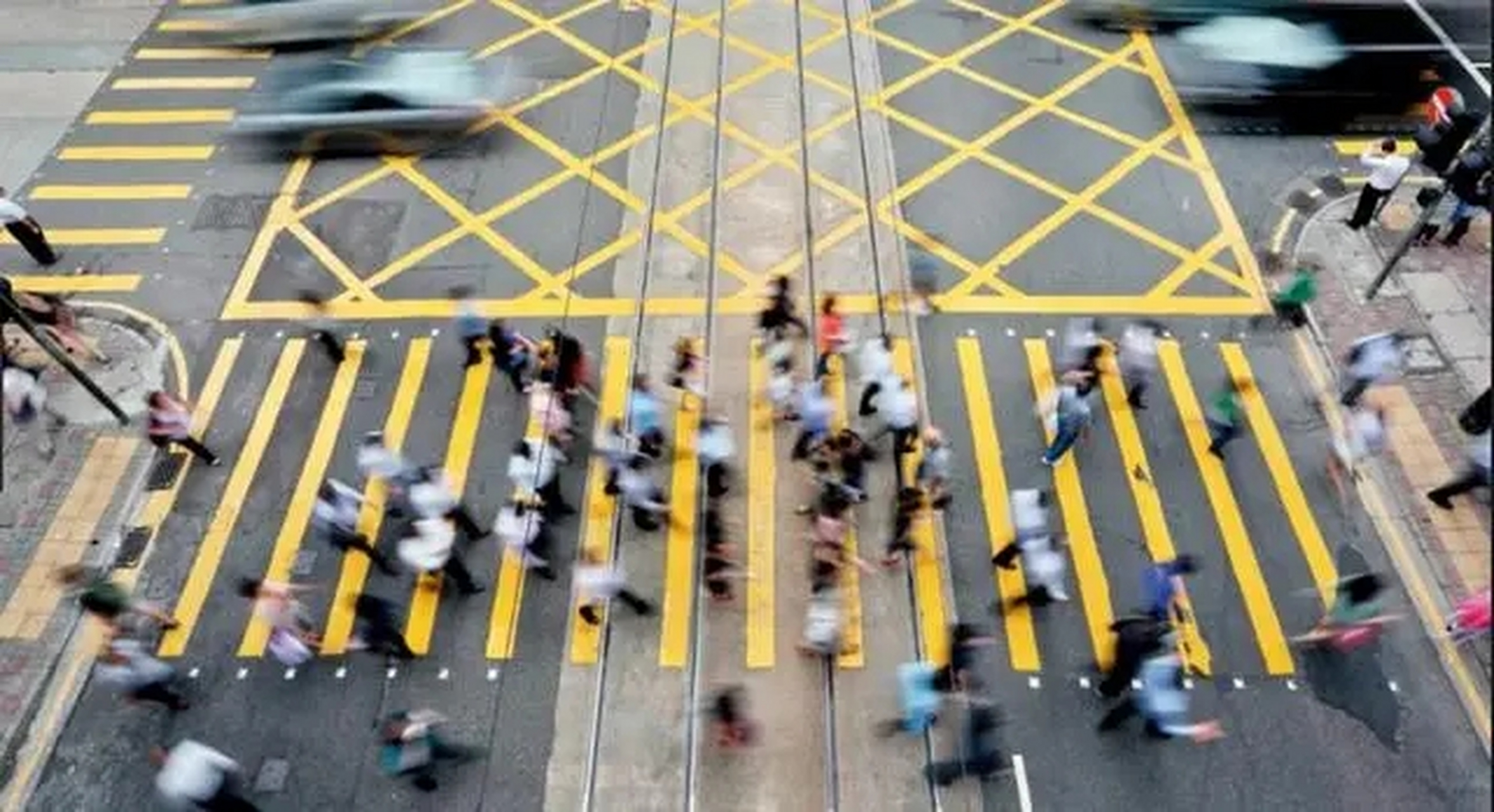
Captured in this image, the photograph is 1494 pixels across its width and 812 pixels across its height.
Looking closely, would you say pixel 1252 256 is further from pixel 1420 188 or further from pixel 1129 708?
pixel 1129 708

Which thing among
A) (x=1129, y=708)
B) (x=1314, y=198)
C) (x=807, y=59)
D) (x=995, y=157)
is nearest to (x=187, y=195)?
(x=807, y=59)

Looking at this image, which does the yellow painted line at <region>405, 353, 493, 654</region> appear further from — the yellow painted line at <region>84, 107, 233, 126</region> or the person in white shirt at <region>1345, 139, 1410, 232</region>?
the person in white shirt at <region>1345, 139, 1410, 232</region>

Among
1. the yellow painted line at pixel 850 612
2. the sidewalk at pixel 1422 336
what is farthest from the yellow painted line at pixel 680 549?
the sidewalk at pixel 1422 336

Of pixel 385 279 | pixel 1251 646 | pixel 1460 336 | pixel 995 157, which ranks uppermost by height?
pixel 995 157

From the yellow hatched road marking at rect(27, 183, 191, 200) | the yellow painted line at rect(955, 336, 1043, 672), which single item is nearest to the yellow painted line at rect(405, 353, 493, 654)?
the yellow painted line at rect(955, 336, 1043, 672)

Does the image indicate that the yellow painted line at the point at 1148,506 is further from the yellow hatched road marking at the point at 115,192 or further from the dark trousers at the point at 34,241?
the dark trousers at the point at 34,241
